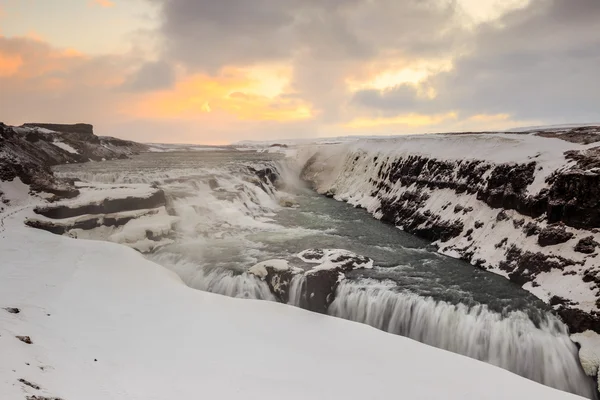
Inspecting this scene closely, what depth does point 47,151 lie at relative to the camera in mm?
58094

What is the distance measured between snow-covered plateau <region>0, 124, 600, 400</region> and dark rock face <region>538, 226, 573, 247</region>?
Answer: 0.35 feet

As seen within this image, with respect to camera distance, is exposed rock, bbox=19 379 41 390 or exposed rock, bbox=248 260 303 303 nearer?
exposed rock, bbox=19 379 41 390

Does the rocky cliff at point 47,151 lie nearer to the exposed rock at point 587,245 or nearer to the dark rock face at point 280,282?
Answer: the dark rock face at point 280,282

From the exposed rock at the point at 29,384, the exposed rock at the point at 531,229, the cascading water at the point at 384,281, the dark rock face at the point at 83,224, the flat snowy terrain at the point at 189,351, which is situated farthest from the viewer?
the dark rock face at the point at 83,224

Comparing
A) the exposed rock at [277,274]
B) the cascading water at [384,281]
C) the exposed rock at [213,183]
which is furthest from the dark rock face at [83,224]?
the exposed rock at [213,183]

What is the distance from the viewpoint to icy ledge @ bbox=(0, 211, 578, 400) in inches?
321

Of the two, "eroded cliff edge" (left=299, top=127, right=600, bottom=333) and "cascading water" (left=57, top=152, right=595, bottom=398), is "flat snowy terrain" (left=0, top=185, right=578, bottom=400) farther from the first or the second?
"eroded cliff edge" (left=299, top=127, right=600, bottom=333)

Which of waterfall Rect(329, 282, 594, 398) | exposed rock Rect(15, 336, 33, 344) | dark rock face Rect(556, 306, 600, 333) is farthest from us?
dark rock face Rect(556, 306, 600, 333)

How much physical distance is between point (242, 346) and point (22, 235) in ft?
46.3

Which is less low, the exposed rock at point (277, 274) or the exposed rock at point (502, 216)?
the exposed rock at point (502, 216)

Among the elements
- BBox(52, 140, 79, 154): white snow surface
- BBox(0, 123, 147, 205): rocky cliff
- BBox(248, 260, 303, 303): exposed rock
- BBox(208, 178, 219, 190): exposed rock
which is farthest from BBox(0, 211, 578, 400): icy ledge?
BBox(52, 140, 79, 154): white snow surface

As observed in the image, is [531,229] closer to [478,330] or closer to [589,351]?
[589,351]

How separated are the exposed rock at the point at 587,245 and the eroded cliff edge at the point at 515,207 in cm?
4

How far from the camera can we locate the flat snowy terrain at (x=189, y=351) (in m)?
8.14
